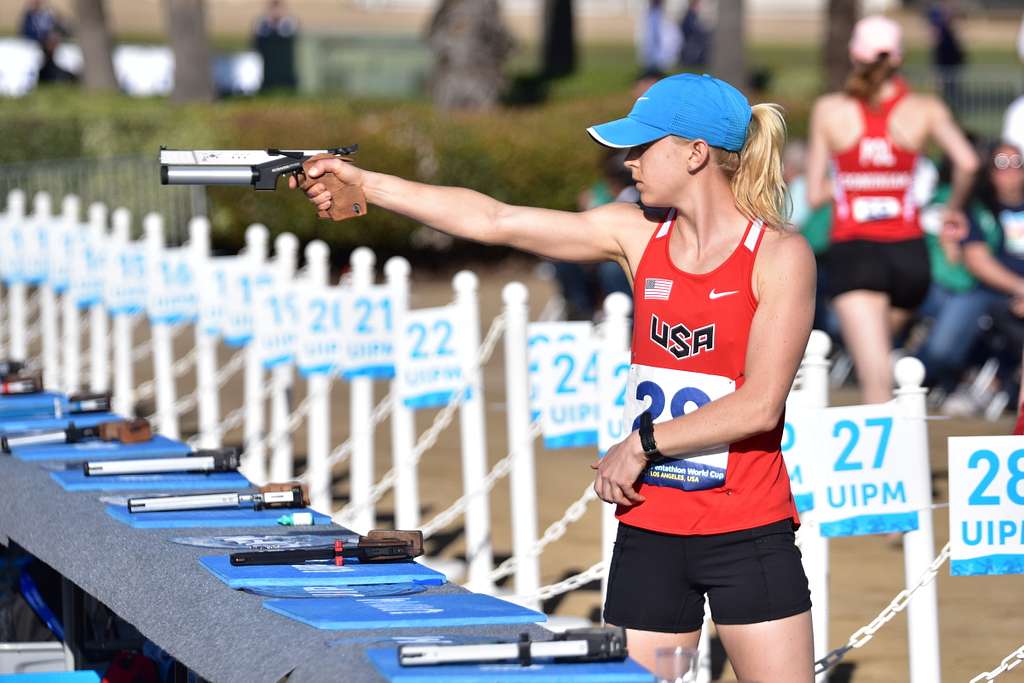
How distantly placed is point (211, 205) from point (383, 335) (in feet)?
35.1

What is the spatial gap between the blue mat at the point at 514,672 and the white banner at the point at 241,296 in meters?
6.43

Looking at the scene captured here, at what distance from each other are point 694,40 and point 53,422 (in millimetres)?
28737

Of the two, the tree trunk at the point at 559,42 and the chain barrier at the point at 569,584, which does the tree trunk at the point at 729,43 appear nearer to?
the tree trunk at the point at 559,42

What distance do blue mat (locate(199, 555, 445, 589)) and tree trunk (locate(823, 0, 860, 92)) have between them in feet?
60.0

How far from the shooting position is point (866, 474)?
5.73 meters

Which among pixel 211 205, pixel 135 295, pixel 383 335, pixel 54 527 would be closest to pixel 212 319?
pixel 135 295

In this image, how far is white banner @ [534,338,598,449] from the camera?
7.03m

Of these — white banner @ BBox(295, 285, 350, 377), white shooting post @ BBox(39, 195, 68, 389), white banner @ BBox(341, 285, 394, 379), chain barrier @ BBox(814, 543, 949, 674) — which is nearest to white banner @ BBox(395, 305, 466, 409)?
white banner @ BBox(341, 285, 394, 379)

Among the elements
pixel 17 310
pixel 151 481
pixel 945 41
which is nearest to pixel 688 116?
pixel 151 481

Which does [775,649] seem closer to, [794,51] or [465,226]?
[465,226]

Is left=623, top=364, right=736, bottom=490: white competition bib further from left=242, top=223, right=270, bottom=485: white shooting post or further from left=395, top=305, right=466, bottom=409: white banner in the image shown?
left=242, top=223, right=270, bottom=485: white shooting post

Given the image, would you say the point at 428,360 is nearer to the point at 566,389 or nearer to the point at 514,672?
the point at 566,389

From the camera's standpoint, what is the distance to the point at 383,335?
345 inches

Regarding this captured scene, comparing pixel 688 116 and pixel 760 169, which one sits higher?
pixel 688 116
